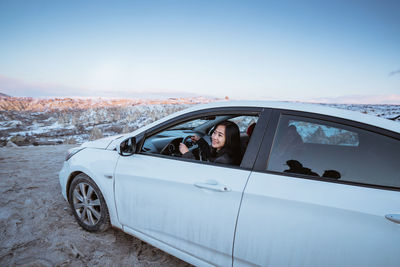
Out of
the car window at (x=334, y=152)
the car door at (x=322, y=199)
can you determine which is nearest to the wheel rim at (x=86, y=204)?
the car door at (x=322, y=199)

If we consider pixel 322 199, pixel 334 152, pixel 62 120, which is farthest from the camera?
pixel 62 120

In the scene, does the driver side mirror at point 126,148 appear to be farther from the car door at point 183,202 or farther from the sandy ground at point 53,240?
the sandy ground at point 53,240

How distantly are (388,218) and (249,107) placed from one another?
1.06 m

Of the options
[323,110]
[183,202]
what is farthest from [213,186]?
[323,110]

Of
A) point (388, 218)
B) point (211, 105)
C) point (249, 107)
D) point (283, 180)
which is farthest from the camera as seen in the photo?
point (211, 105)

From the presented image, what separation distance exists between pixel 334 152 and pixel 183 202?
44.1 inches

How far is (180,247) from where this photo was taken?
1.76 metres

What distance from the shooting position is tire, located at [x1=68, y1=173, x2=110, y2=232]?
2.28 meters

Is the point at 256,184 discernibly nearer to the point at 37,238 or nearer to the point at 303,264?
the point at 303,264

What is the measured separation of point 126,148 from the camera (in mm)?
2008

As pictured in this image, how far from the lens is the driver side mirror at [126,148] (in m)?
→ 1.95

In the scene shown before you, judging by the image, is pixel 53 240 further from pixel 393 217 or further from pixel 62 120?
pixel 62 120

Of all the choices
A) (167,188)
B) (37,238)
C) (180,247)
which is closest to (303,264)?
(180,247)

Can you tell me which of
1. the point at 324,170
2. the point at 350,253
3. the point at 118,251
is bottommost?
the point at 118,251
